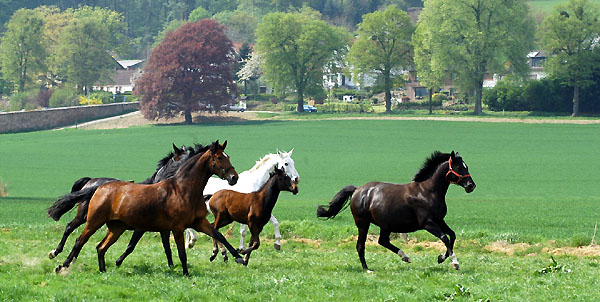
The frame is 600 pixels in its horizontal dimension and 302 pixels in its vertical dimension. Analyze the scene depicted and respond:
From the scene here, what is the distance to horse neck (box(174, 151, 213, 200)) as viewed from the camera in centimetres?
1576

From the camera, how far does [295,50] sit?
118 meters

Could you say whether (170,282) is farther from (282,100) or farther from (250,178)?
(282,100)

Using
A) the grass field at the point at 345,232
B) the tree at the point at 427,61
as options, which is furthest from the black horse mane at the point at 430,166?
the tree at the point at 427,61

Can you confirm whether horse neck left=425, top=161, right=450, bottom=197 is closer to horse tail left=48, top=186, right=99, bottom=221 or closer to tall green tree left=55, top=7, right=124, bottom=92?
horse tail left=48, top=186, right=99, bottom=221

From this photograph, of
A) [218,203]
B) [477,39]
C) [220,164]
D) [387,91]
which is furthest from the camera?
[387,91]

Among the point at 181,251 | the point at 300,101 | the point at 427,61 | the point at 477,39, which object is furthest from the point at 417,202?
the point at 300,101

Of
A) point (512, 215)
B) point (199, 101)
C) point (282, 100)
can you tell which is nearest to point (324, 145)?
point (199, 101)

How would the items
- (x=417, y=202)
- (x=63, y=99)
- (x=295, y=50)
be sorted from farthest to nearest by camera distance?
(x=63, y=99) → (x=295, y=50) → (x=417, y=202)

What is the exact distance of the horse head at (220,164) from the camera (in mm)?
15523

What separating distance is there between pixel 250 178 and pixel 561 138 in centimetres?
6326

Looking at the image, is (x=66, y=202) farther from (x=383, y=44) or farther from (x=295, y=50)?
(x=295, y=50)

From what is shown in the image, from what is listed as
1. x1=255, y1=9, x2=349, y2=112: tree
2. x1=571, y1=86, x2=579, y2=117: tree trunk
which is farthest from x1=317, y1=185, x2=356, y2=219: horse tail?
x1=255, y1=9, x2=349, y2=112: tree

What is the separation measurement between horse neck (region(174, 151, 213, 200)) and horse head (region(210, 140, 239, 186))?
0.59 ft

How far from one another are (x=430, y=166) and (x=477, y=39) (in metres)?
89.0
